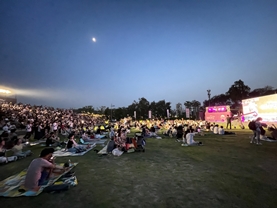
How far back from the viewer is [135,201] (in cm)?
334

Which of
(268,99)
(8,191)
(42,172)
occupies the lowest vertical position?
(8,191)

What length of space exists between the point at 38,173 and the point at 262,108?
67.3ft

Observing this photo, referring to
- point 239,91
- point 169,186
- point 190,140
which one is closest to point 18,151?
point 169,186

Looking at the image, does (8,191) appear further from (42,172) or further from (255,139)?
(255,139)

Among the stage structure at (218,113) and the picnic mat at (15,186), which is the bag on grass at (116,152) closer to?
the picnic mat at (15,186)

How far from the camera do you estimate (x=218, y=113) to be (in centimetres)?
2759

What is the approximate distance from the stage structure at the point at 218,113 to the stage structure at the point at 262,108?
19.6 ft

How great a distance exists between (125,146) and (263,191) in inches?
244

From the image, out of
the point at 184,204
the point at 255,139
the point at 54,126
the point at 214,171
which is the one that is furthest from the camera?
the point at 54,126

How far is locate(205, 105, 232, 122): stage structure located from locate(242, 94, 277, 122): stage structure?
19.6 feet

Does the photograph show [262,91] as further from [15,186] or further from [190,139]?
[15,186]

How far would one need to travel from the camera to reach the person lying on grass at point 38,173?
3.93 meters

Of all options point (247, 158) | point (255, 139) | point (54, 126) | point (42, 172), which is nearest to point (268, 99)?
point (255, 139)

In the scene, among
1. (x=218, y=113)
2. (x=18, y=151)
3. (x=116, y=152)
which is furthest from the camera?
(x=218, y=113)
